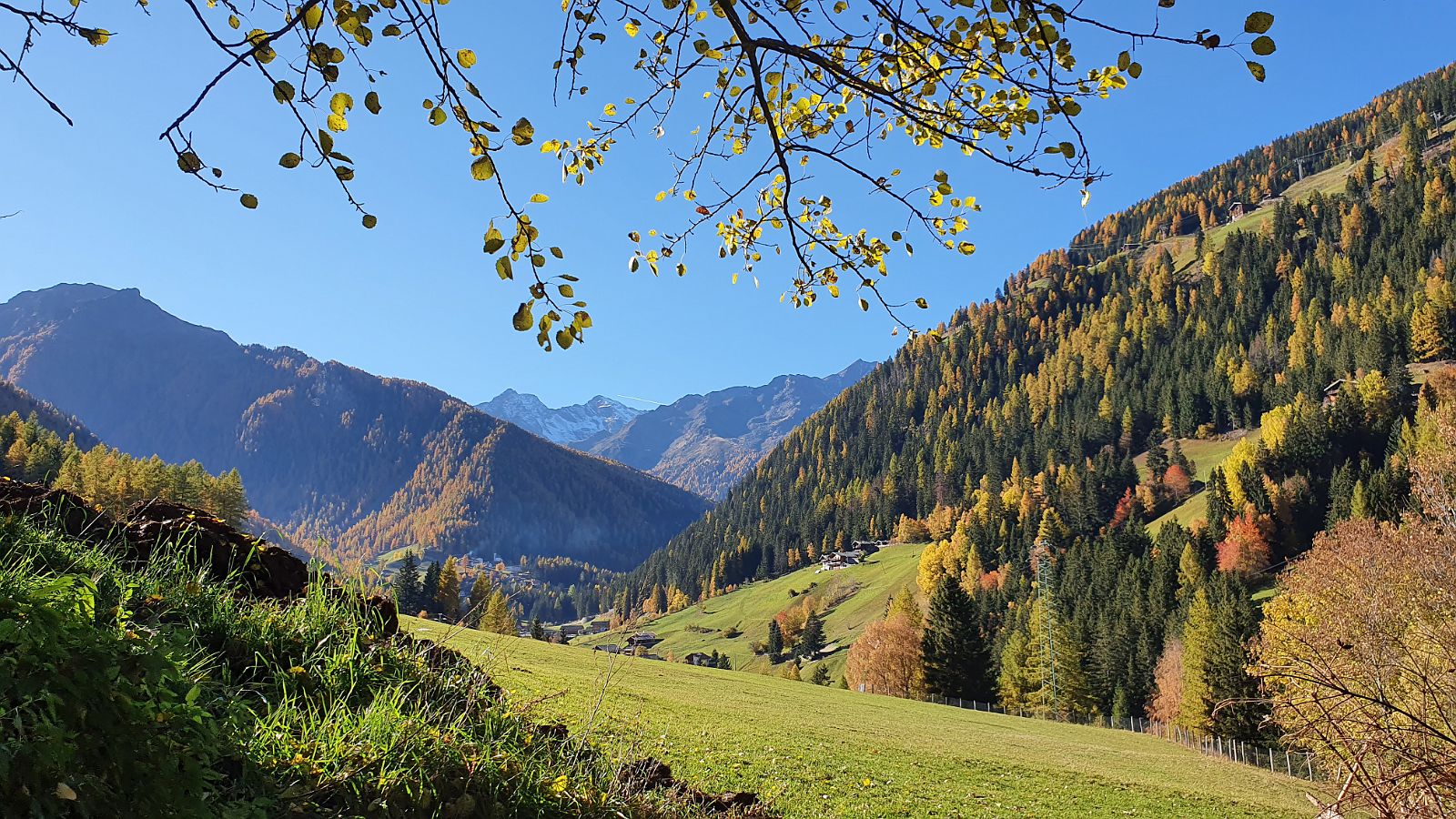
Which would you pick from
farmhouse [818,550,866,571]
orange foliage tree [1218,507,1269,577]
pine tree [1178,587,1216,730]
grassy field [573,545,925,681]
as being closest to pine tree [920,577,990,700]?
pine tree [1178,587,1216,730]

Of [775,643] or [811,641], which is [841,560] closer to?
[775,643]

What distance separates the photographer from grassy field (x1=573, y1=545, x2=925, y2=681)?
459ft

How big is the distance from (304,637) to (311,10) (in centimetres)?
437

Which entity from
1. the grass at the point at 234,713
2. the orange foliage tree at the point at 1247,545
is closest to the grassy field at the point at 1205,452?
the orange foliage tree at the point at 1247,545

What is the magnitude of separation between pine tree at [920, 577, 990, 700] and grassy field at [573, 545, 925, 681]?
5436cm

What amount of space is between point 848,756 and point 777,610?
155 meters

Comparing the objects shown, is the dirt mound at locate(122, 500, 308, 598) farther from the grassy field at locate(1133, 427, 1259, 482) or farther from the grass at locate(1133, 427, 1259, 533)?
the grassy field at locate(1133, 427, 1259, 482)

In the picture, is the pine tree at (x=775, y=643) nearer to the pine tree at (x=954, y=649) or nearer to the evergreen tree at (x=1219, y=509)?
the evergreen tree at (x=1219, y=509)

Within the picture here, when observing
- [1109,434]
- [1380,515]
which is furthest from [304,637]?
[1109,434]

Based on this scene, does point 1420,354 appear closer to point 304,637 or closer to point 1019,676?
point 1019,676

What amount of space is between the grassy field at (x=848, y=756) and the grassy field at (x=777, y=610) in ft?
322

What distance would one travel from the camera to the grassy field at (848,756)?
10.1 meters

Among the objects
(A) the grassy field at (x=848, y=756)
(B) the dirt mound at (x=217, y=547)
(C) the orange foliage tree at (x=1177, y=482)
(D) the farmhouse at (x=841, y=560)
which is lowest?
(A) the grassy field at (x=848, y=756)

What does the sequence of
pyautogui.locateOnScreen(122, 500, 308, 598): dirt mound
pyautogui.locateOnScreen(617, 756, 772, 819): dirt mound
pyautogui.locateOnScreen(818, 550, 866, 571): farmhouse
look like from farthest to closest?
pyautogui.locateOnScreen(818, 550, 866, 571): farmhouse
pyautogui.locateOnScreen(122, 500, 308, 598): dirt mound
pyautogui.locateOnScreen(617, 756, 772, 819): dirt mound
